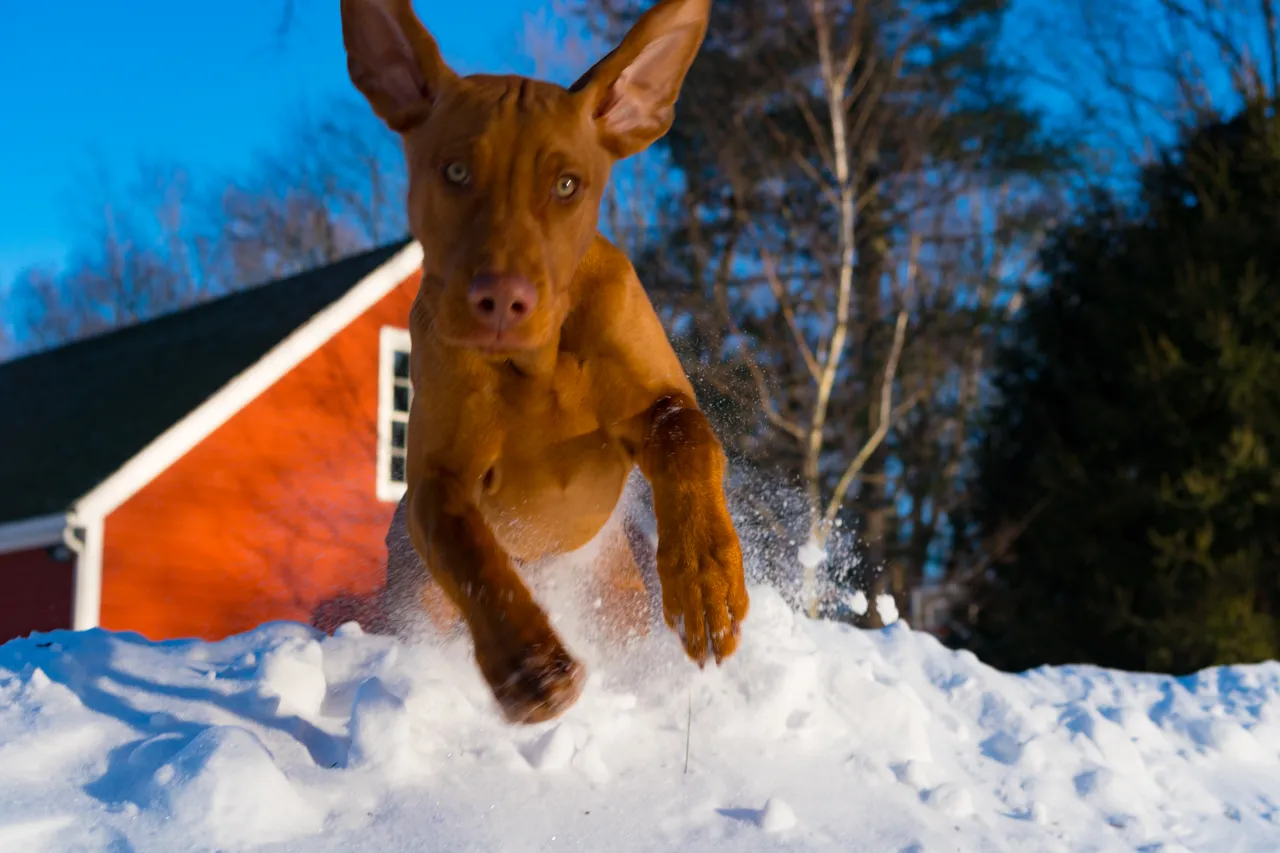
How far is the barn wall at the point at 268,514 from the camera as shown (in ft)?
32.8

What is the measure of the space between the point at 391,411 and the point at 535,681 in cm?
1003

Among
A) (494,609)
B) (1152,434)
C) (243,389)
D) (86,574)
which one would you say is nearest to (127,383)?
(243,389)

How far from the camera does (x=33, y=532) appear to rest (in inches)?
389

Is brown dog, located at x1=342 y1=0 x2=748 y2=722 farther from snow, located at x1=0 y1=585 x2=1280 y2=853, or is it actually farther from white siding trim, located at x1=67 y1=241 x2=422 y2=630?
white siding trim, located at x1=67 y1=241 x2=422 y2=630

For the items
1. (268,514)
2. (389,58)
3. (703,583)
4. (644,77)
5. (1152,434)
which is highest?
(268,514)

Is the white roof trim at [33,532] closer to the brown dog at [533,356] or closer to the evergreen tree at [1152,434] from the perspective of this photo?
the brown dog at [533,356]

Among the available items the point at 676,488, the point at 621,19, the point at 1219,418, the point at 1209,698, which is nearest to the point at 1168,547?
the point at 1219,418

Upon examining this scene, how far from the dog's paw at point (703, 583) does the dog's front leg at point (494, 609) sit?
303mm

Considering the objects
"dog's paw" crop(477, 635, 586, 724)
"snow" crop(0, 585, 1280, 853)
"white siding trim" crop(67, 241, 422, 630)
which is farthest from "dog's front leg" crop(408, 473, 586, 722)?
"white siding trim" crop(67, 241, 422, 630)

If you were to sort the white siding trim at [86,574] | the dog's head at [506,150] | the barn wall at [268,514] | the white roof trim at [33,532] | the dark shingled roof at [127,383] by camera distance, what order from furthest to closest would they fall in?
1. the dark shingled roof at [127,383]
2. the barn wall at [268,514]
3. the white roof trim at [33,532]
4. the white siding trim at [86,574]
5. the dog's head at [506,150]

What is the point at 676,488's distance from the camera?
2.53 metres

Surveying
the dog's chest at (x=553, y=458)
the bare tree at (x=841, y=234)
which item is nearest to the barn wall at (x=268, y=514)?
the bare tree at (x=841, y=234)

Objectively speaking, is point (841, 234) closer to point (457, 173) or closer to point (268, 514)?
point (268, 514)

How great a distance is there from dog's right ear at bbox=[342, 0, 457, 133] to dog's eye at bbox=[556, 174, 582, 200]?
1.39 feet
